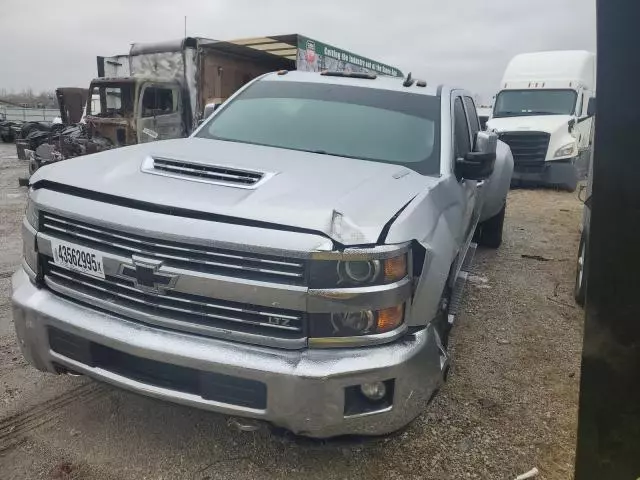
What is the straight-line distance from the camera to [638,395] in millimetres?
1700

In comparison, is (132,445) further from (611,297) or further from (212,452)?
(611,297)

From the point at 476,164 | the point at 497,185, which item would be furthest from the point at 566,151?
the point at 476,164

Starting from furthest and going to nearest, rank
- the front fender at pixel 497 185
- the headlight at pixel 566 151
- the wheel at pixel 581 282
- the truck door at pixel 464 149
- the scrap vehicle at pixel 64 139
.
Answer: the headlight at pixel 566 151, the scrap vehicle at pixel 64 139, the front fender at pixel 497 185, the wheel at pixel 581 282, the truck door at pixel 464 149

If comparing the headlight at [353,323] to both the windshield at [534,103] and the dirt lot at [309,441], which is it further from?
the windshield at [534,103]

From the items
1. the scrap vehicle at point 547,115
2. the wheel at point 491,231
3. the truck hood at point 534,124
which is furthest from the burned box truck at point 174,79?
the wheel at point 491,231

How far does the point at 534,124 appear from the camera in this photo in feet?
41.5

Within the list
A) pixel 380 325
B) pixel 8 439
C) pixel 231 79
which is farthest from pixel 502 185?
pixel 231 79

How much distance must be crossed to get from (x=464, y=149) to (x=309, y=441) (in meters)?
2.47

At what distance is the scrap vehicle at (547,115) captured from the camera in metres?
12.3

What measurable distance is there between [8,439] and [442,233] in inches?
92.9

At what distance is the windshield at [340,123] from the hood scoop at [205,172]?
865mm

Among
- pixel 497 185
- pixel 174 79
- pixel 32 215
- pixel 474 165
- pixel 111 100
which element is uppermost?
pixel 174 79

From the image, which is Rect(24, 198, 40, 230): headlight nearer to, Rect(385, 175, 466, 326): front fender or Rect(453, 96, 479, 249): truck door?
Rect(385, 175, 466, 326): front fender

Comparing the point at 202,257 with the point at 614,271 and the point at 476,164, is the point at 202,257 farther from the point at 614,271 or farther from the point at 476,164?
the point at 476,164
